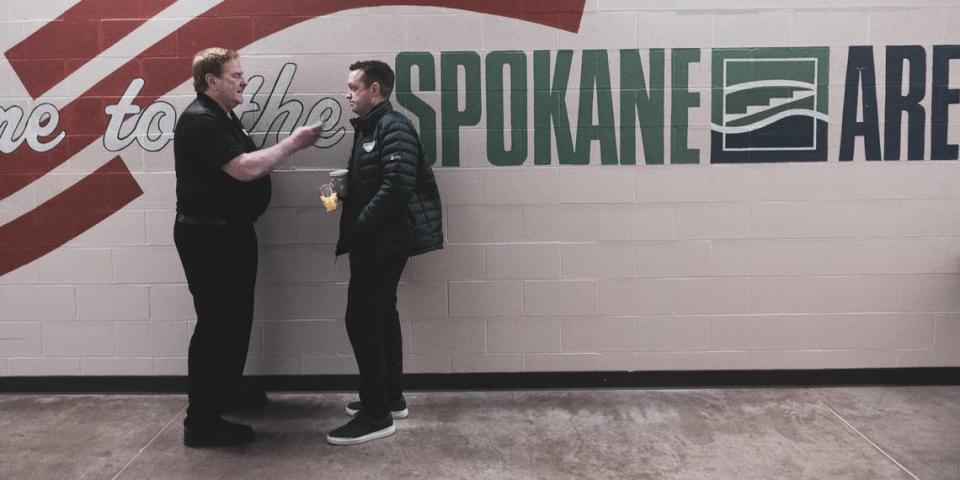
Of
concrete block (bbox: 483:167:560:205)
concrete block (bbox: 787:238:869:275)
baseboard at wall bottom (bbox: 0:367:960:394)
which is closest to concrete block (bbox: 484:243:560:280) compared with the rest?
concrete block (bbox: 483:167:560:205)

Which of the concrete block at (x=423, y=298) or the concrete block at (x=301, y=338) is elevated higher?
the concrete block at (x=423, y=298)

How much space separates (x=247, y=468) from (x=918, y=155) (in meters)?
3.73

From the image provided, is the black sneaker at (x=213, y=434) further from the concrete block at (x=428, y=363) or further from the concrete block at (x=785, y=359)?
the concrete block at (x=785, y=359)

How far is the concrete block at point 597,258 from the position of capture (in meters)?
4.27

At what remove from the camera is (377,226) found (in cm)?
352

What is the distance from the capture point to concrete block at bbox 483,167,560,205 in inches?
166

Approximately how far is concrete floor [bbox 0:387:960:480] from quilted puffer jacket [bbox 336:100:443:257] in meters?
0.92

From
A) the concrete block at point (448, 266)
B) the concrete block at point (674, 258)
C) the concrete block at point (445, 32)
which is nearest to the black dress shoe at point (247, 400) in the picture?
the concrete block at point (448, 266)

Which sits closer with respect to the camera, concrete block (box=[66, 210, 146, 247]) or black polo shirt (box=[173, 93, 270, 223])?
black polo shirt (box=[173, 93, 270, 223])

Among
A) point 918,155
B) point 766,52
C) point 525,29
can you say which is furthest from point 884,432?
point 525,29

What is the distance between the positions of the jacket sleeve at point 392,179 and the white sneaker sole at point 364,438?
3.11 ft

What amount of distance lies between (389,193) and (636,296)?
1578 mm

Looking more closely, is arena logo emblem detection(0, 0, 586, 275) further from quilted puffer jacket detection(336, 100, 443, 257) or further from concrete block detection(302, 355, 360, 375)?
concrete block detection(302, 355, 360, 375)

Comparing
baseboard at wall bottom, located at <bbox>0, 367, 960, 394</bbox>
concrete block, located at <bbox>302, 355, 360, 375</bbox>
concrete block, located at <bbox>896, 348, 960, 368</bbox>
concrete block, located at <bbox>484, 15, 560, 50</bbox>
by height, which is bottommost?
baseboard at wall bottom, located at <bbox>0, 367, 960, 394</bbox>
